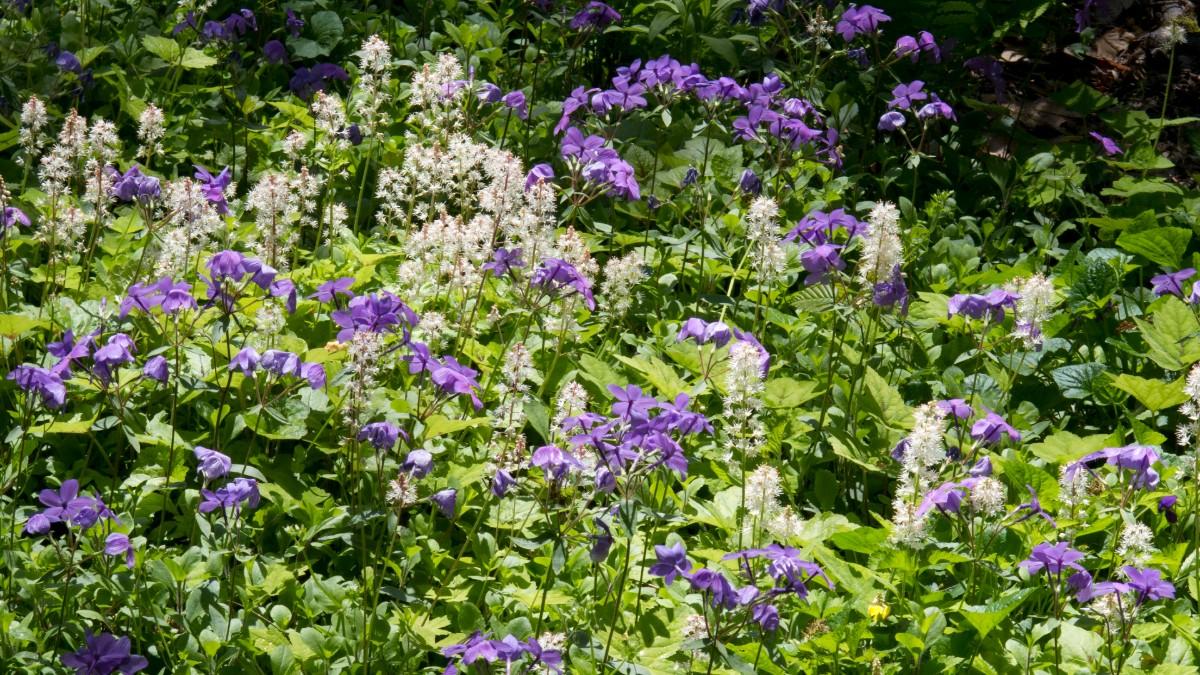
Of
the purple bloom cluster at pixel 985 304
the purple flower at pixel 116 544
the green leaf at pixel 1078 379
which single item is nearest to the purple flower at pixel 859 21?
the green leaf at pixel 1078 379

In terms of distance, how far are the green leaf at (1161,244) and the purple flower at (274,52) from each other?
10.2 ft

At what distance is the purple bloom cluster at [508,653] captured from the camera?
223cm

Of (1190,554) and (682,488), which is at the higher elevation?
(1190,554)

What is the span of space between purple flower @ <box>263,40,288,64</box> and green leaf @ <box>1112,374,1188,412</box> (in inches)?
130

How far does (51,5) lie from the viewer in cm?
536

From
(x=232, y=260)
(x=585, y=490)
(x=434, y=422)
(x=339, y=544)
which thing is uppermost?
(x=232, y=260)

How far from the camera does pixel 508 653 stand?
2.22 m

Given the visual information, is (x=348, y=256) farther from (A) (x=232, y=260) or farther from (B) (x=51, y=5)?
(B) (x=51, y=5)

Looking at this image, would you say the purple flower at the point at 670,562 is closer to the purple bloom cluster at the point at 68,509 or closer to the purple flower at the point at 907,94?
the purple bloom cluster at the point at 68,509

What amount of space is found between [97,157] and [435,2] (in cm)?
221

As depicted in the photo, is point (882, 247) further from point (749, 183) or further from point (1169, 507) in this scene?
point (749, 183)

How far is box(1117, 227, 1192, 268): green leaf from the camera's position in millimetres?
4051

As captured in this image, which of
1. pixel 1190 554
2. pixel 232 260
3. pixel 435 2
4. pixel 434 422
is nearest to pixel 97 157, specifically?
pixel 232 260

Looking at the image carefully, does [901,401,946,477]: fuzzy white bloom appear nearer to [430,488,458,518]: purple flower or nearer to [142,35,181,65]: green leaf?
Result: [430,488,458,518]: purple flower
